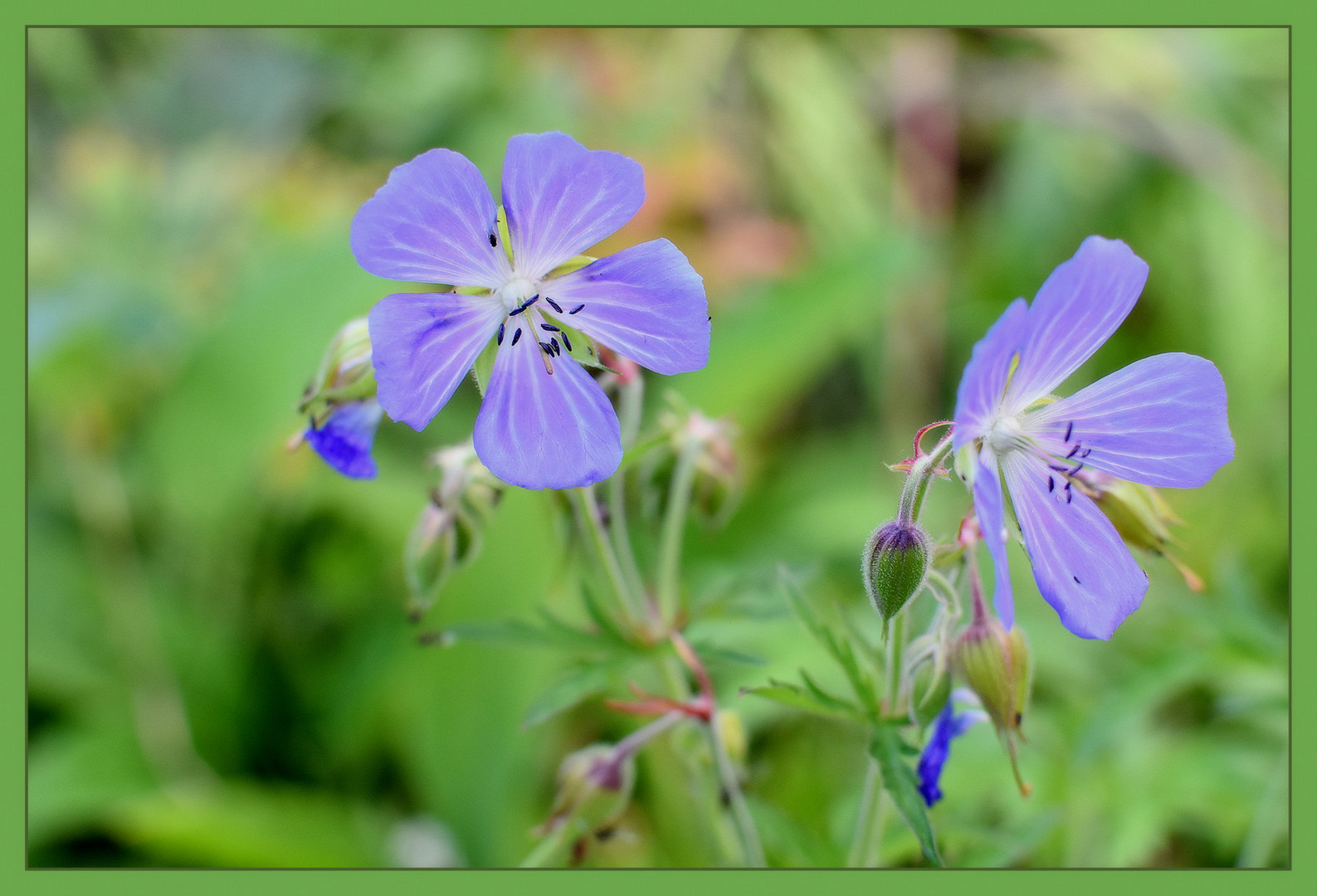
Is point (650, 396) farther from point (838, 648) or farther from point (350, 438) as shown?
point (838, 648)

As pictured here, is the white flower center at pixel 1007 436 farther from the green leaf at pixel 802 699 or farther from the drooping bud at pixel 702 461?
the drooping bud at pixel 702 461

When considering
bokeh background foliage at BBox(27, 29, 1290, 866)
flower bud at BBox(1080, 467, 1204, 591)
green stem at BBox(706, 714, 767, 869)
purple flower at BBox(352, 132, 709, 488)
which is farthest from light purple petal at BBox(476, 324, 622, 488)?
flower bud at BBox(1080, 467, 1204, 591)

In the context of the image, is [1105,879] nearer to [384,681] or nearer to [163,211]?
[384,681]

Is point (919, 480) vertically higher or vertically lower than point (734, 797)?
higher

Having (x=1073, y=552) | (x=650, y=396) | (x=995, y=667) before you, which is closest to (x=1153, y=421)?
(x=1073, y=552)

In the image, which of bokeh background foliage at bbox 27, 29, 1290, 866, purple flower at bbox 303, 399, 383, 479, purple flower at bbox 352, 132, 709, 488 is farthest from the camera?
bokeh background foliage at bbox 27, 29, 1290, 866

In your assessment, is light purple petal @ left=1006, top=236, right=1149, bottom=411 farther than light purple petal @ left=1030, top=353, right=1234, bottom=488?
No

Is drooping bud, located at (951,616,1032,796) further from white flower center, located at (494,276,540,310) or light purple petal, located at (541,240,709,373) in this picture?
white flower center, located at (494,276,540,310)

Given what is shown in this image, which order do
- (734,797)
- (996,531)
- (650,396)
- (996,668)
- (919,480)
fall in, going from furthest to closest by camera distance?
1. (650,396)
2. (734,797)
3. (996,668)
4. (919,480)
5. (996,531)

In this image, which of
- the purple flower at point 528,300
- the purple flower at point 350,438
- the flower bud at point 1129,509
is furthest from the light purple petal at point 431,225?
the flower bud at point 1129,509
